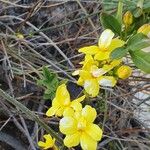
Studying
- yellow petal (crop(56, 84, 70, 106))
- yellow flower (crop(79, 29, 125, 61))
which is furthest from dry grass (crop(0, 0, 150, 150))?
yellow flower (crop(79, 29, 125, 61))

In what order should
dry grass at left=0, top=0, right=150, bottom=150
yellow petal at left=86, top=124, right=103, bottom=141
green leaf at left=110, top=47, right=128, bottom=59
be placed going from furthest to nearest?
1. dry grass at left=0, top=0, right=150, bottom=150
2. yellow petal at left=86, top=124, right=103, bottom=141
3. green leaf at left=110, top=47, right=128, bottom=59

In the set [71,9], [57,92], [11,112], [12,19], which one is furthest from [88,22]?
[57,92]

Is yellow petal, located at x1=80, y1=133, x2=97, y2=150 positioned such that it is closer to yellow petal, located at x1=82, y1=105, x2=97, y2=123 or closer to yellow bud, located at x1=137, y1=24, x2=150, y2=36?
yellow petal, located at x1=82, y1=105, x2=97, y2=123

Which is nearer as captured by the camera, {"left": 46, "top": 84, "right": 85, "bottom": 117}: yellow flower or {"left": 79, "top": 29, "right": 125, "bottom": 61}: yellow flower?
{"left": 79, "top": 29, "right": 125, "bottom": 61}: yellow flower

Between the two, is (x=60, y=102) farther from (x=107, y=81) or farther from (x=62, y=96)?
(x=107, y=81)

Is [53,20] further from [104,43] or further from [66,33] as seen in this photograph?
[104,43]
